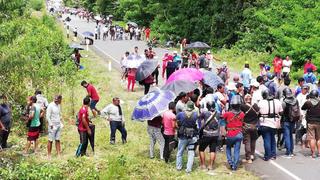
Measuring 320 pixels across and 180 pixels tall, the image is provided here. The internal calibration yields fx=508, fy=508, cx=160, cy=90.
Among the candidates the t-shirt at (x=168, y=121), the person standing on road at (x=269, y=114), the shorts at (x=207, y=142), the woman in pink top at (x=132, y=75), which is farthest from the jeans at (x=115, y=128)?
the woman in pink top at (x=132, y=75)

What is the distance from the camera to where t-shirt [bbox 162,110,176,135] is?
12.4 metres

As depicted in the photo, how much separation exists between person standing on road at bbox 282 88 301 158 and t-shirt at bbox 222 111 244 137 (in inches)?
59.8

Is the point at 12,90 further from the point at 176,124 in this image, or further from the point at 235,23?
the point at 235,23

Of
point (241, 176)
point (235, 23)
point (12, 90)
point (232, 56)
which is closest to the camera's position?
point (241, 176)

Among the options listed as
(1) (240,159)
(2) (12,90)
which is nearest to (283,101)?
(1) (240,159)

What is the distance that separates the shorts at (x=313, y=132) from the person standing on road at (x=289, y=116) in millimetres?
398

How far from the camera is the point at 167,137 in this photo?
41.7 feet

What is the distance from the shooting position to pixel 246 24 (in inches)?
1505

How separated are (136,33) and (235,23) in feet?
40.8

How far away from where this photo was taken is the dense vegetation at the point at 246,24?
28641 mm

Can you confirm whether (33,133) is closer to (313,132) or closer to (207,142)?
(207,142)

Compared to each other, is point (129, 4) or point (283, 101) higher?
point (129, 4)

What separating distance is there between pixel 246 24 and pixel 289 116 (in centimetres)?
2603

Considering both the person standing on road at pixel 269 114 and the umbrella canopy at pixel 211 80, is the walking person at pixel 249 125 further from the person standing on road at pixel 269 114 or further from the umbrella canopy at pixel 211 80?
the umbrella canopy at pixel 211 80
